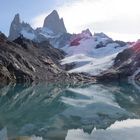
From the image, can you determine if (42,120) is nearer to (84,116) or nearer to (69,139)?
(84,116)

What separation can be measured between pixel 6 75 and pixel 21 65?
20.4 metres

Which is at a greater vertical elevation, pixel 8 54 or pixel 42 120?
pixel 8 54

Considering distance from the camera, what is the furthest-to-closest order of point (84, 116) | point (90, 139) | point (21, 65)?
point (21, 65)
point (84, 116)
point (90, 139)

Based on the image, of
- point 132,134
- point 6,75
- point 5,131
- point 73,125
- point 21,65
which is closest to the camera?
point 132,134

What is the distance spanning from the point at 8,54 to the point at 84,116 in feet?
457

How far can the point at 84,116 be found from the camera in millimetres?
55562

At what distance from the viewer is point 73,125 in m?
46.0

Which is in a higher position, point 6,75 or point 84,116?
point 6,75

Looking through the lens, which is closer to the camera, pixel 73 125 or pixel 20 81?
pixel 73 125

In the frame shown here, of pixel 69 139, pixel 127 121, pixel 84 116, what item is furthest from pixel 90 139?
pixel 84 116

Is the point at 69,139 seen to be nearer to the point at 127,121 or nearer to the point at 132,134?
the point at 132,134

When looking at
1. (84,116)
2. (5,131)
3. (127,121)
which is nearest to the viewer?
(5,131)

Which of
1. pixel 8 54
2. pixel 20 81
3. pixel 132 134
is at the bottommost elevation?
pixel 132 134

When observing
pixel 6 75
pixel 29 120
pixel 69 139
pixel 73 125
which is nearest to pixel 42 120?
pixel 29 120
